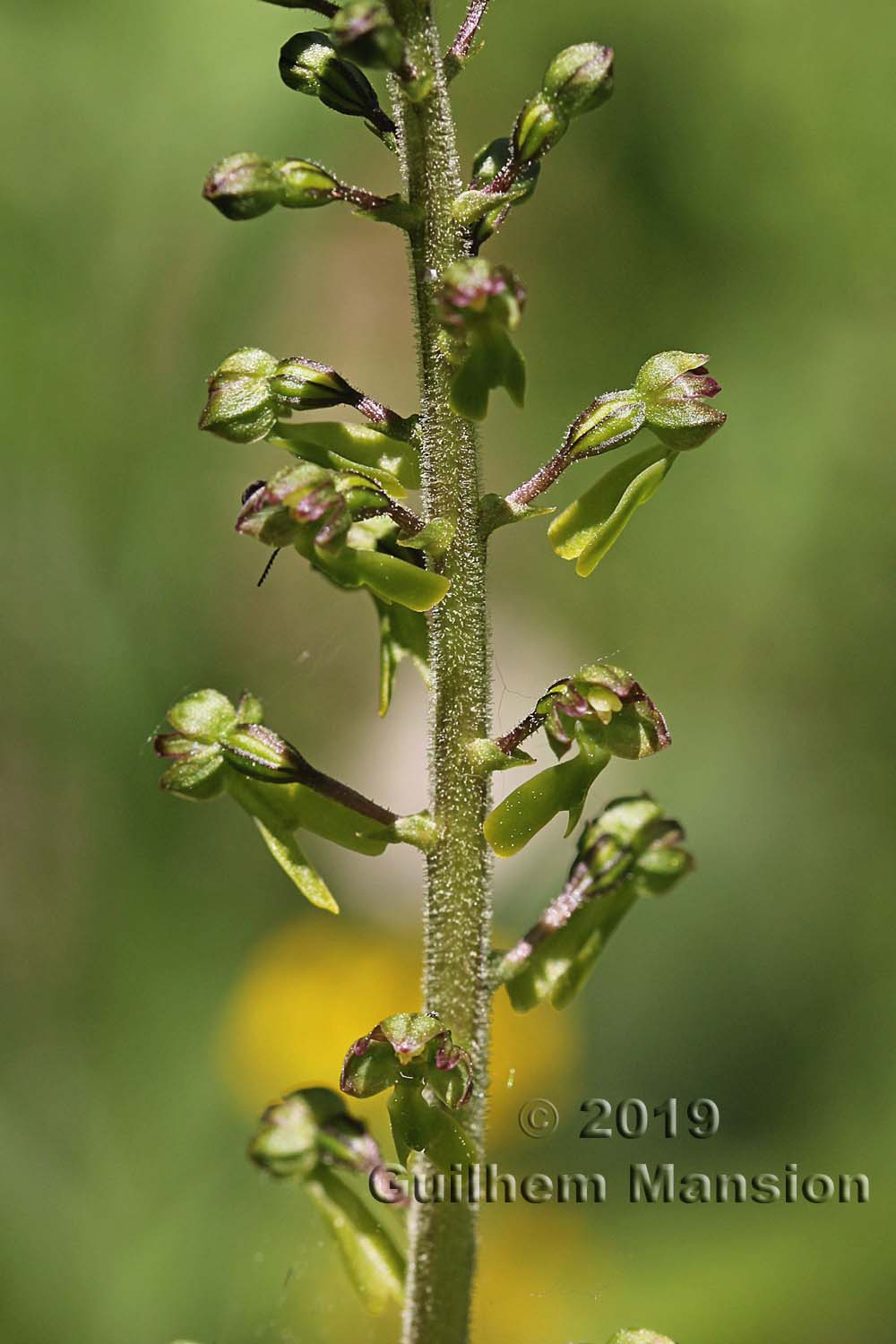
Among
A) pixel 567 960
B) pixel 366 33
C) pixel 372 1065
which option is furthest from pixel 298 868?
pixel 366 33

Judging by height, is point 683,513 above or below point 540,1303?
above

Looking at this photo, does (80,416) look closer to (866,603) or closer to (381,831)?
(866,603)

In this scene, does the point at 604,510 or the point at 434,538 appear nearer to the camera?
the point at 434,538

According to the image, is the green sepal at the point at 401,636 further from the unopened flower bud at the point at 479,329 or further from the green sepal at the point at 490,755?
the unopened flower bud at the point at 479,329

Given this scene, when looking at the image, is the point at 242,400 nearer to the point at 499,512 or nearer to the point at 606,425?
the point at 499,512

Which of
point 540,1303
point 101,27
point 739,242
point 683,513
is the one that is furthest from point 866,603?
point 101,27

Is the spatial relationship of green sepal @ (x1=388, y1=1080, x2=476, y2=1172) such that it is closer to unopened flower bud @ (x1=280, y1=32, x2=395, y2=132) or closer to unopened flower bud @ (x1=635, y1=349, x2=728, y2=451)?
unopened flower bud @ (x1=635, y1=349, x2=728, y2=451)

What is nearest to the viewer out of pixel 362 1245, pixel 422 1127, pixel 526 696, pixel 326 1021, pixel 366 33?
pixel 366 33
